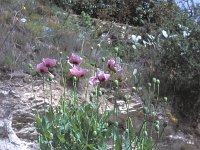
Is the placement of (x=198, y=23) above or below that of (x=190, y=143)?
above

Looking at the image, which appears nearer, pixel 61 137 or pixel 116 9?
pixel 61 137

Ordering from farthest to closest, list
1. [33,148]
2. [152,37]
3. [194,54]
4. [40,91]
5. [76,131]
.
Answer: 1. [152,37]
2. [194,54]
3. [40,91]
4. [33,148]
5. [76,131]

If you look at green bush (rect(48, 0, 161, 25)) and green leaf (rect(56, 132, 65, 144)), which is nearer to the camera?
green leaf (rect(56, 132, 65, 144))

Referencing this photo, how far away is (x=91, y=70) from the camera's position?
4.95 meters

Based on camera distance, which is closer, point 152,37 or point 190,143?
point 190,143

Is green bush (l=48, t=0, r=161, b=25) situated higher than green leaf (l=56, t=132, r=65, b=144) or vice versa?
green bush (l=48, t=0, r=161, b=25)

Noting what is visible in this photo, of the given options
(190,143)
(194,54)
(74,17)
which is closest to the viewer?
(190,143)

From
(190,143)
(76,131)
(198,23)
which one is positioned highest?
(198,23)

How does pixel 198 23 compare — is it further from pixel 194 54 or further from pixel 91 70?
pixel 91 70

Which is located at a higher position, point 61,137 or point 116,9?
point 116,9

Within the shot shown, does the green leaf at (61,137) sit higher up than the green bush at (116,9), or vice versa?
the green bush at (116,9)

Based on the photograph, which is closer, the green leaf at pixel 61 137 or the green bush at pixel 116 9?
the green leaf at pixel 61 137

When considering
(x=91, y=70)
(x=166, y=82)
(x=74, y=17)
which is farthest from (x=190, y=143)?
(x=74, y=17)

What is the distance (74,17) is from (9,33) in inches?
80.1
